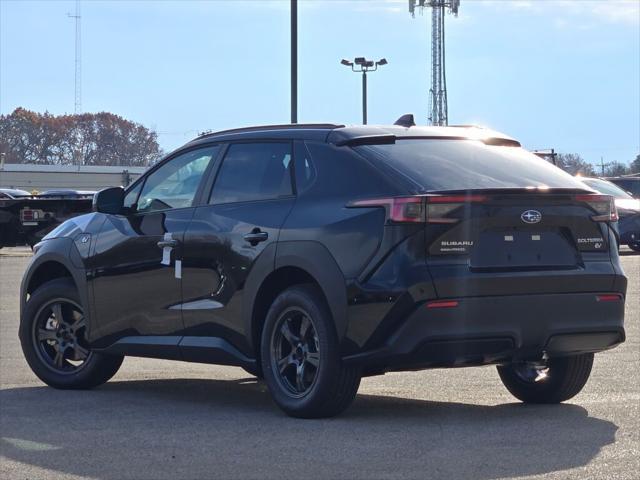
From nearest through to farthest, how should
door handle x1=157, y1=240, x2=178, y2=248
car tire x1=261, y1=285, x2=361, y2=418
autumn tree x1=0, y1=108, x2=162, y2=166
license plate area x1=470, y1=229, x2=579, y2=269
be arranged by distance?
license plate area x1=470, y1=229, x2=579, y2=269 → car tire x1=261, y1=285, x2=361, y2=418 → door handle x1=157, y1=240, x2=178, y2=248 → autumn tree x1=0, y1=108, x2=162, y2=166

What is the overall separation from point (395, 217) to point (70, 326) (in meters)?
3.53

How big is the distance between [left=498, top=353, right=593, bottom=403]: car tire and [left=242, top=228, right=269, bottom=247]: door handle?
184cm

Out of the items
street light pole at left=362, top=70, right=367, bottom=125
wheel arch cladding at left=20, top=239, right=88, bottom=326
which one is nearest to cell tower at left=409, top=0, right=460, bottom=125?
street light pole at left=362, top=70, right=367, bottom=125

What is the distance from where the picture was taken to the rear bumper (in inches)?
281

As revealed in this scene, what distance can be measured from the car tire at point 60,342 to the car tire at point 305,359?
2042 mm

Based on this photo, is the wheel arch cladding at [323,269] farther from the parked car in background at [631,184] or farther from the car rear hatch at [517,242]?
the parked car in background at [631,184]

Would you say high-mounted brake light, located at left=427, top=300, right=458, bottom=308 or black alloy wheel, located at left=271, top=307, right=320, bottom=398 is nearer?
high-mounted brake light, located at left=427, top=300, right=458, bottom=308

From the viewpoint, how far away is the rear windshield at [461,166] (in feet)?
24.3

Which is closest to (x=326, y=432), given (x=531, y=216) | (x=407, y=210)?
(x=407, y=210)

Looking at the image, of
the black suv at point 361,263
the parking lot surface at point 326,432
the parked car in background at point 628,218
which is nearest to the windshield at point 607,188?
the parked car in background at point 628,218

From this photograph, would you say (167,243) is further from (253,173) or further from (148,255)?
(253,173)

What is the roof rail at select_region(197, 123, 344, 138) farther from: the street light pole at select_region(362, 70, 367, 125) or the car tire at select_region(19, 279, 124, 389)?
the street light pole at select_region(362, 70, 367, 125)

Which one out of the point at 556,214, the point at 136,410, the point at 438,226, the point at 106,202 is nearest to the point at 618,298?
the point at 556,214

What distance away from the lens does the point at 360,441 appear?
687 cm
